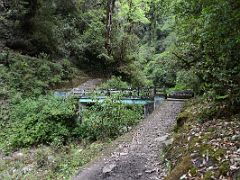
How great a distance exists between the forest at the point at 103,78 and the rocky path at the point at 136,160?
45 cm

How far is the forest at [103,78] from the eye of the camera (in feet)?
27.7

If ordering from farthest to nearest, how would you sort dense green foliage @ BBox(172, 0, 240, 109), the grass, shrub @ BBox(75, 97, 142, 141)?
1. shrub @ BBox(75, 97, 142, 141)
2. the grass
3. dense green foliage @ BBox(172, 0, 240, 109)

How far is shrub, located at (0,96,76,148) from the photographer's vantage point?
1839 centimetres

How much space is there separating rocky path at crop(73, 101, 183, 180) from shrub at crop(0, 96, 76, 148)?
6.46m

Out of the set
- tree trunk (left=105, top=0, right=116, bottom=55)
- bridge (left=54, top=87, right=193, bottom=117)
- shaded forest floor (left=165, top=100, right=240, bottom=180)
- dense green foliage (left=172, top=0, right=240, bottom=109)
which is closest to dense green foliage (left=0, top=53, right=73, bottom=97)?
bridge (left=54, top=87, right=193, bottom=117)

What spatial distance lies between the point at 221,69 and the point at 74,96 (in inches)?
507

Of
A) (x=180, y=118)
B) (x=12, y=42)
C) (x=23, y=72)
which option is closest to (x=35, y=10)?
(x=12, y=42)

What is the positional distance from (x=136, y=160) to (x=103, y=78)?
23753 millimetres

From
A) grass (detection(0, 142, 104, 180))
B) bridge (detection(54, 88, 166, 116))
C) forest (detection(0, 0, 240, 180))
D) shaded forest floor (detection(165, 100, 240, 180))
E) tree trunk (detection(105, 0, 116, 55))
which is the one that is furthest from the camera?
tree trunk (detection(105, 0, 116, 55))

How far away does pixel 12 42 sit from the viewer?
27969 mm

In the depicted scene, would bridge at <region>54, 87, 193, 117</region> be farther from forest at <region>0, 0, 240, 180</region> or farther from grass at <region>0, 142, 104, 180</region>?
grass at <region>0, 142, 104, 180</region>

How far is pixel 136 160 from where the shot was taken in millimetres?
10094

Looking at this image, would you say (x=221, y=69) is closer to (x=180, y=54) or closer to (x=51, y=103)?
(x=180, y=54)

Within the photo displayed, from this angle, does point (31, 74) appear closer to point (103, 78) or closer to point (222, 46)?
point (103, 78)
